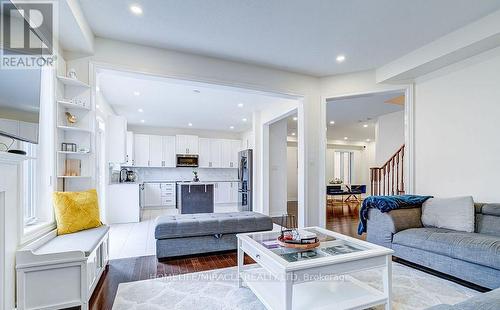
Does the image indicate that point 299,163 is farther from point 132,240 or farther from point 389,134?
point 389,134

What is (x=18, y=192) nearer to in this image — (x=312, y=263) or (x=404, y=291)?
(x=312, y=263)

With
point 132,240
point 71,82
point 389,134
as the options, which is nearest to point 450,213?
point 389,134

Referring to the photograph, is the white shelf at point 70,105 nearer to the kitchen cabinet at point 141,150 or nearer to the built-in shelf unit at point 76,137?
the built-in shelf unit at point 76,137

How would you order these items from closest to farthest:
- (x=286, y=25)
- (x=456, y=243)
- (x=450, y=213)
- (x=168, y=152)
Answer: (x=456, y=243)
(x=286, y=25)
(x=450, y=213)
(x=168, y=152)

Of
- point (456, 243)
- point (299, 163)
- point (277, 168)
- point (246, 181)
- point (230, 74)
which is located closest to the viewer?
point (456, 243)

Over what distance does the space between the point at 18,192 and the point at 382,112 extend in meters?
7.25

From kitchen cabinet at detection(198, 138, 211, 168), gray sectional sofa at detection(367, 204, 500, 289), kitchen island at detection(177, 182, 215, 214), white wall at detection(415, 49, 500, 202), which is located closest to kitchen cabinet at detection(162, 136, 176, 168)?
kitchen cabinet at detection(198, 138, 211, 168)

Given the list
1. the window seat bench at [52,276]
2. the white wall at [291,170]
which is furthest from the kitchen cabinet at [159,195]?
the window seat bench at [52,276]

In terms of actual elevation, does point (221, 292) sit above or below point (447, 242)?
below

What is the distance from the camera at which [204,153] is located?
8.45 meters

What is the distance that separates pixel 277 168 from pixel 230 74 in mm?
3450

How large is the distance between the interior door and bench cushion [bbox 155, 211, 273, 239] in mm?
4845

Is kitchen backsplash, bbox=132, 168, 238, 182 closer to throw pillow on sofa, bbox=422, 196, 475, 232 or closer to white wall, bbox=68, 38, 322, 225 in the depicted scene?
white wall, bbox=68, 38, 322, 225

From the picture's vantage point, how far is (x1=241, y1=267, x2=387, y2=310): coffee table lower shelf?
1.79 m
